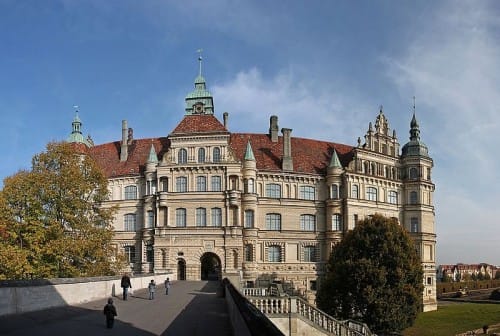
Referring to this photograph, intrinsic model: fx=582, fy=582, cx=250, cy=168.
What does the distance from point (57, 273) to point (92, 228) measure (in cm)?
445

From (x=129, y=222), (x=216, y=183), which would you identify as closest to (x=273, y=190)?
(x=216, y=183)

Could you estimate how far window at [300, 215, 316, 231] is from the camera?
222 ft

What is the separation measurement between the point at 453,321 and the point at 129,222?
123 ft

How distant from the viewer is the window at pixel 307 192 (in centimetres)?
6831

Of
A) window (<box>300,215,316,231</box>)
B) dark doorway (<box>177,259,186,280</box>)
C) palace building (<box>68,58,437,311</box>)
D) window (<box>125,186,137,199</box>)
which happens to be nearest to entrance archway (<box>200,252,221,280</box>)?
palace building (<box>68,58,437,311</box>)

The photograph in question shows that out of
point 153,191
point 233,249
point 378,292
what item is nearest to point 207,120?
point 153,191

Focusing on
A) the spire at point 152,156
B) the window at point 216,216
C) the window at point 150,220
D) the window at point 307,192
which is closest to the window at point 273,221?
the window at point 307,192

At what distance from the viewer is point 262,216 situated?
66188 mm

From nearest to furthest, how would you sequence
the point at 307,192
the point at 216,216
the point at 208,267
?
the point at 216,216
the point at 307,192
the point at 208,267

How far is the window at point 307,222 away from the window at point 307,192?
2.24 m

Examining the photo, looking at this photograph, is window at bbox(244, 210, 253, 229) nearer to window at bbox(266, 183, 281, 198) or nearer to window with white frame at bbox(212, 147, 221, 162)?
window at bbox(266, 183, 281, 198)

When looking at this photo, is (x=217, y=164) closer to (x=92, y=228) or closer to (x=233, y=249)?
(x=233, y=249)

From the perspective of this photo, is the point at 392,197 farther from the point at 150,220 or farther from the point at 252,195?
the point at 150,220

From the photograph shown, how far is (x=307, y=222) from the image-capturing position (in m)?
68.0
